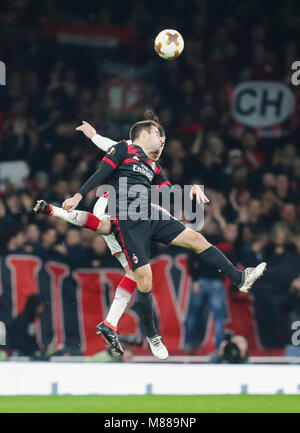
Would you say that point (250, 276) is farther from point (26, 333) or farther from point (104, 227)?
point (26, 333)

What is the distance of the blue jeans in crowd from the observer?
10.7 m

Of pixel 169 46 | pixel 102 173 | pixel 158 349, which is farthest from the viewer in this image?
pixel 169 46

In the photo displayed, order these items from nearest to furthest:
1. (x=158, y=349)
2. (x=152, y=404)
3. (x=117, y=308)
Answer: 1. (x=158, y=349)
2. (x=117, y=308)
3. (x=152, y=404)

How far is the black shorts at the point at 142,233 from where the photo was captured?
8008 mm

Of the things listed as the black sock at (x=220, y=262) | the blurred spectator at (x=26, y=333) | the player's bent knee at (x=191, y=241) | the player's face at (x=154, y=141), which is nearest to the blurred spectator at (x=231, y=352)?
the blurred spectator at (x=26, y=333)

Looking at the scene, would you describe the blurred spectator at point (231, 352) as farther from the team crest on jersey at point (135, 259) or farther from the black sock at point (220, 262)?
the team crest on jersey at point (135, 259)

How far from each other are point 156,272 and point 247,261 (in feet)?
3.78

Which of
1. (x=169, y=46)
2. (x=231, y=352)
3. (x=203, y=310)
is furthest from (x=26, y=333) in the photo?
(x=169, y=46)

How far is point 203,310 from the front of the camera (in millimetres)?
10781

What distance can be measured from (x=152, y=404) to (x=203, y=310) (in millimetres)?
2206

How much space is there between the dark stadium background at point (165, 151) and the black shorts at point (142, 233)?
2.77 m

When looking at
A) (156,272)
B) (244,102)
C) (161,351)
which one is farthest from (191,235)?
(244,102)

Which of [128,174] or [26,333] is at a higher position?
[128,174]

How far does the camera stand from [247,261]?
11094 millimetres
